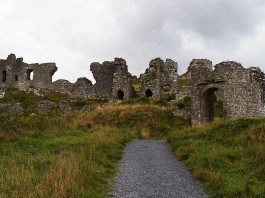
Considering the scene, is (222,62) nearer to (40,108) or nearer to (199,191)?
(199,191)

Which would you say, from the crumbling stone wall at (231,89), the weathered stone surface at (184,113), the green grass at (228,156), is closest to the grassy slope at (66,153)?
the weathered stone surface at (184,113)

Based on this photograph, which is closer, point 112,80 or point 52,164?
point 52,164

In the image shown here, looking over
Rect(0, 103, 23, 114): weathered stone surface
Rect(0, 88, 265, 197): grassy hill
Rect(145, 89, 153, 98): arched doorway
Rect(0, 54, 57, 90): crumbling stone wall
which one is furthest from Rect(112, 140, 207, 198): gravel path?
Rect(0, 54, 57, 90): crumbling stone wall

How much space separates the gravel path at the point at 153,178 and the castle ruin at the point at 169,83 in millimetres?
13224

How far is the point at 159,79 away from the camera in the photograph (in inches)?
1907

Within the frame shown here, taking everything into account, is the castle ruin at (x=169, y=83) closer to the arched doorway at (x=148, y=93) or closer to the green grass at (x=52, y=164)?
the arched doorway at (x=148, y=93)

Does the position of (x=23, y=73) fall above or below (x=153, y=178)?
above

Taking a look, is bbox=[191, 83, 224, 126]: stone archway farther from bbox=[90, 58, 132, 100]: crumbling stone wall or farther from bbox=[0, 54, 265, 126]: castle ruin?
bbox=[90, 58, 132, 100]: crumbling stone wall

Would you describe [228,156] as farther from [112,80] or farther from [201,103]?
[112,80]

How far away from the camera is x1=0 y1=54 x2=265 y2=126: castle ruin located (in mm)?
30172

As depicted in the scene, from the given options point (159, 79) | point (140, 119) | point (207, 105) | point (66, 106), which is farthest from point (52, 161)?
point (159, 79)

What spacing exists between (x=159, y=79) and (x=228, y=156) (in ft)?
110

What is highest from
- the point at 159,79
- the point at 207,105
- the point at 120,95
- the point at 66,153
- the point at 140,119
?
the point at 159,79

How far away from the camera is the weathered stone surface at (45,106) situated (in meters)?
47.6
